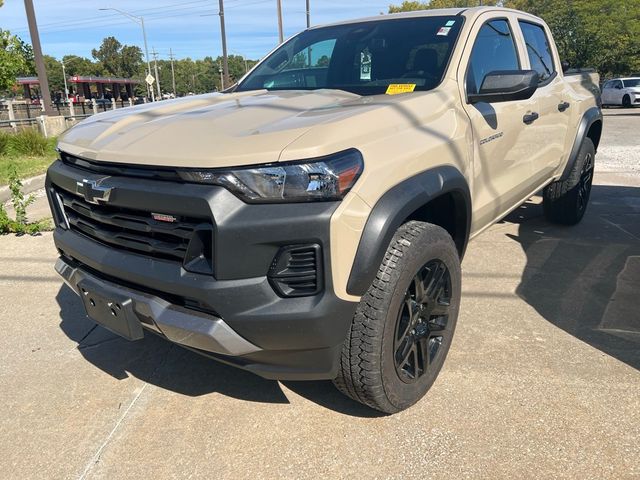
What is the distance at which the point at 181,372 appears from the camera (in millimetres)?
3006

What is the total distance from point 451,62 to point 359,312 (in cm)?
162

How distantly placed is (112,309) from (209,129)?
840 mm

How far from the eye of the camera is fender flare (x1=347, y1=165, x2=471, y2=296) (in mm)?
2012

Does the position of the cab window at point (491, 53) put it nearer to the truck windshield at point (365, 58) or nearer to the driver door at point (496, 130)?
the driver door at point (496, 130)

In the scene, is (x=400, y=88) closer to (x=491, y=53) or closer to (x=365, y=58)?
(x=365, y=58)

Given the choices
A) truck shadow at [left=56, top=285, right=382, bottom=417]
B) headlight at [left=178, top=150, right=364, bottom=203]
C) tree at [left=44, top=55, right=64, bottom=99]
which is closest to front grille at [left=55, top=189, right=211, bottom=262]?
headlight at [left=178, top=150, right=364, bottom=203]

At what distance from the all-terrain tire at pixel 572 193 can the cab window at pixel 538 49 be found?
2.85ft

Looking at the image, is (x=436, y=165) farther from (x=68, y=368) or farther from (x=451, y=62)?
(x=68, y=368)

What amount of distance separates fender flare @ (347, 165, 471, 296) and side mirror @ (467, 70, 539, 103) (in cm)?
67

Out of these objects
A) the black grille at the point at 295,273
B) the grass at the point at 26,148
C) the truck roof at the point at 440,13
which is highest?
the truck roof at the point at 440,13

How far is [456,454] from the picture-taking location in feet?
7.52

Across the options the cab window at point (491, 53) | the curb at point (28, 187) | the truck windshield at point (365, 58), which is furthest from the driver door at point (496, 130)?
the curb at point (28, 187)

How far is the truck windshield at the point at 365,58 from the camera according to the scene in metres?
3.12

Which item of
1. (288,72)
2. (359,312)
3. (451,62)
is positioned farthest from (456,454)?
(288,72)
